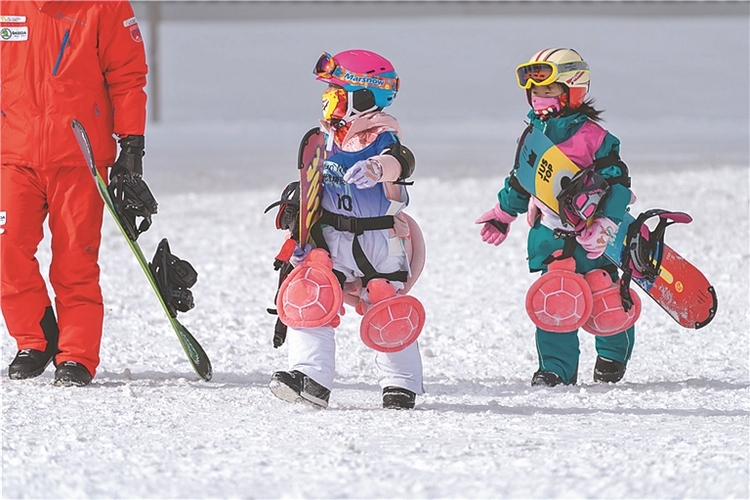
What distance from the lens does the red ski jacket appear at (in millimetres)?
5254

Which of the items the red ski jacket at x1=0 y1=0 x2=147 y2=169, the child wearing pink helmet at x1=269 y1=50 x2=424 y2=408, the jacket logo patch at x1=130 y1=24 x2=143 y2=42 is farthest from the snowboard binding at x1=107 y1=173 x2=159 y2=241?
the child wearing pink helmet at x1=269 y1=50 x2=424 y2=408

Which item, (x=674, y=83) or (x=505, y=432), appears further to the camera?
(x=674, y=83)

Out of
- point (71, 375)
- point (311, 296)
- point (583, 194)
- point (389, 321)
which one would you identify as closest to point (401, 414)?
point (389, 321)

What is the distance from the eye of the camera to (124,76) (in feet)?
17.7

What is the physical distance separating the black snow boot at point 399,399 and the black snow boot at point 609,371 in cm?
114

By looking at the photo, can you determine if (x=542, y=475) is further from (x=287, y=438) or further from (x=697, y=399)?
(x=697, y=399)

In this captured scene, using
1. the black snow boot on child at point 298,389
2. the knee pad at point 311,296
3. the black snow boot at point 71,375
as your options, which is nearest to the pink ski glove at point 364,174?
the knee pad at point 311,296

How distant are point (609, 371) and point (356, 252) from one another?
1454 millimetres

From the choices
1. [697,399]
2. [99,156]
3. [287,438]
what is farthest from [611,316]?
[99,156]

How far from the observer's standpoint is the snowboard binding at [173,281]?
5.47 metres

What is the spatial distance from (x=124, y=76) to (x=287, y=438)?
200cm

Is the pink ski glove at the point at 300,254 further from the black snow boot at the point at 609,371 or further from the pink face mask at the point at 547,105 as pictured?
the black snow boot at the point at 609,371

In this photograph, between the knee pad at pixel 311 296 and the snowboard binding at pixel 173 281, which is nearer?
the knee pad at pixel 311 296

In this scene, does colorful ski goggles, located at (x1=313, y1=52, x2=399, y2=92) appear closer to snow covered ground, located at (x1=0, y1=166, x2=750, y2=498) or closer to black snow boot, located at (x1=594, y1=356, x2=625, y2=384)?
snow covered ground, located at (x1=0, y1=166, x2=750, y2=498)
